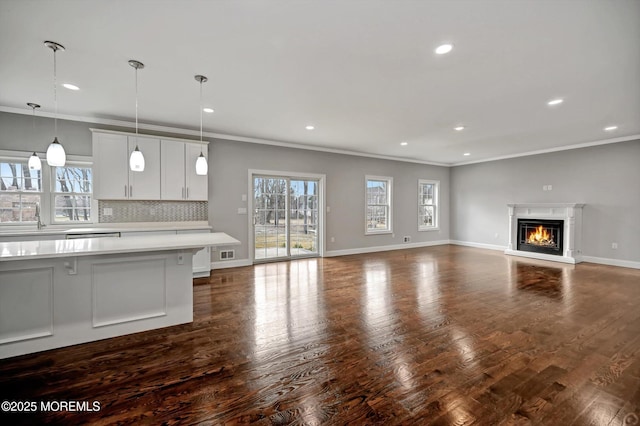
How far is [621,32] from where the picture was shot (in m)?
2.32

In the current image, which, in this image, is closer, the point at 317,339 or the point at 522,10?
the point at 522,10

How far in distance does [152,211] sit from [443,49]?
16.7ft

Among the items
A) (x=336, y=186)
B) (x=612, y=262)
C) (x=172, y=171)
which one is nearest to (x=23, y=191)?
(x=172, y=171)

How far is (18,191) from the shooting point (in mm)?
4199

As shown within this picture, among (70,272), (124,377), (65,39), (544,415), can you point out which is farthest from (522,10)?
(70,272)

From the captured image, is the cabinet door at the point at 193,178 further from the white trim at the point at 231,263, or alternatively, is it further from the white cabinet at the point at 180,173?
the white trim at the point at 231,263

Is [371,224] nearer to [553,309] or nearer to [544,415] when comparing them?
[553,309]

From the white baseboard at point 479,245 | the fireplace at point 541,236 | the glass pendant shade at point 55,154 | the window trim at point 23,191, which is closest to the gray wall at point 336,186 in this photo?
the white baseboard at point 479,245

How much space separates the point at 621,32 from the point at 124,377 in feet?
16.0

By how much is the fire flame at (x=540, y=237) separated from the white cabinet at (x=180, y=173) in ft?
25.6

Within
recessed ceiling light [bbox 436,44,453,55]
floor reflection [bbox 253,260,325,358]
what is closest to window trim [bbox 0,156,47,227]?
floor reflection [bbox 253,260,325,358]

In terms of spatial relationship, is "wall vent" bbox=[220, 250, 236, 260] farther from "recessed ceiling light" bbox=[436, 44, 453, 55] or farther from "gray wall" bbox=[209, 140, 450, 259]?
"recessed ceiling light" bbox=[436, 44, 453, 55]

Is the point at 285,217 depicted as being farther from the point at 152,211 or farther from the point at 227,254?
the point at 152,211

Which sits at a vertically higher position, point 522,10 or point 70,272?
point 522,10
